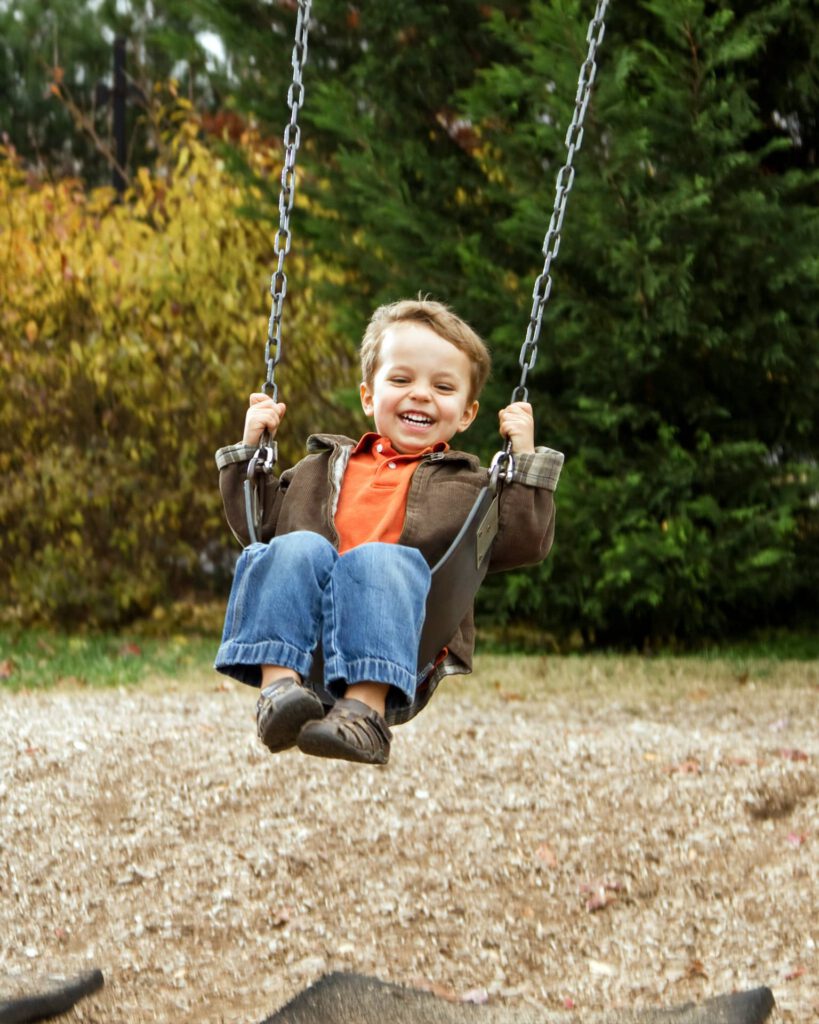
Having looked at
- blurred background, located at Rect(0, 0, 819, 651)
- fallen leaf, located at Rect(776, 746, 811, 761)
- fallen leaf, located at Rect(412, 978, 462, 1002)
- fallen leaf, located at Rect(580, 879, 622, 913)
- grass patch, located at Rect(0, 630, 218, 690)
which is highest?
blurred background, located at Rect(0, 0, 819, 651)

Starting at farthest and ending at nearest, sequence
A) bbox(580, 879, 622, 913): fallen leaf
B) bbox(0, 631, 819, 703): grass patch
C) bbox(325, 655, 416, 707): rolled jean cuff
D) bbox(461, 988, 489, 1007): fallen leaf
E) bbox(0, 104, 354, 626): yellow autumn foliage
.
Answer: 1. bbox(0, 104, 354, 626): yellow autumn foliage
2. bbox(0, 631, 819, 703): grass patch
3. bbox(580, 879, 622, 913): fallen leaf
4. bbox(461, 988, 489, 1007): fallen leaf
5. bbox(325, 655, 416, 707): rolled jean cuff

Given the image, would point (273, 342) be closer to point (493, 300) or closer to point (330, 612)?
point (330, 612)

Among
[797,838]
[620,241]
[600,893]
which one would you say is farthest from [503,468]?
[620,241]

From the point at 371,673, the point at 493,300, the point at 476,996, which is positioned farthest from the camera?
the point at 493,300

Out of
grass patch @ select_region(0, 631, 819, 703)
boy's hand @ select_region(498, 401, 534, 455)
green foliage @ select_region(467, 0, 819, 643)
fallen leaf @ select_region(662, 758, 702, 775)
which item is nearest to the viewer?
boy's hand @ select_region(498, 401, 534, 455)

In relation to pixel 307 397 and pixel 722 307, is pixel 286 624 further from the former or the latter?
pixel 307 397

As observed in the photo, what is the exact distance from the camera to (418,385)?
3.32 m

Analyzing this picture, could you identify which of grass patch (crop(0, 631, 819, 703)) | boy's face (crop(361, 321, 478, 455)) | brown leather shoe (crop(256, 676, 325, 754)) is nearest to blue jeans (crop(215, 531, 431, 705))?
brown leather shoe (crop(256, 676, 325, 754))

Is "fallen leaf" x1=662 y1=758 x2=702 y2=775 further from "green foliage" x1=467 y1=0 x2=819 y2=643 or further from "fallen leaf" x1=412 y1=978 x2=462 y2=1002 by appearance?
"fallen leaf" x1=412 y1=978 x2=462 y2=1002

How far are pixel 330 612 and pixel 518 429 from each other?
654mm

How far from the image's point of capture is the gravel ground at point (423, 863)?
4656 mm

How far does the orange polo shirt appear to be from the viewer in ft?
10.7

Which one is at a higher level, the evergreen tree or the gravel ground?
the evergreen tree

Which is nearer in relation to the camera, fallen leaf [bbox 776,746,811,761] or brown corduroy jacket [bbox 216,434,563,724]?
brown corduroy jacket [bbox 216,434,563,724]
